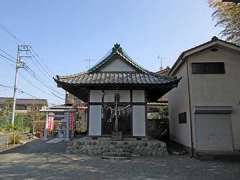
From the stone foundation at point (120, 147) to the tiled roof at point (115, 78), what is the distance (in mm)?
2917

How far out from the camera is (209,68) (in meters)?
12.4

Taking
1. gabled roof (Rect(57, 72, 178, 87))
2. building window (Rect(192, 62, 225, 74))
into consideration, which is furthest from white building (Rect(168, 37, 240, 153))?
gabled roof (Rect(57, 72, 178, 87))

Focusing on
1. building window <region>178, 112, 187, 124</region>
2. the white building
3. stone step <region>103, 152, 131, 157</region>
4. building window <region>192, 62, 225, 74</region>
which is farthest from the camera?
building window <region>178, 112, 187, 124</region>

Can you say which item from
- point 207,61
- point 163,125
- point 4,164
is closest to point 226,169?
point 207,61

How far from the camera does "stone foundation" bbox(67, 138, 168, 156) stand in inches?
449

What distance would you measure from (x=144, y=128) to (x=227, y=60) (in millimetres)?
5658

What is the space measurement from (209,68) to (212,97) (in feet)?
5.11

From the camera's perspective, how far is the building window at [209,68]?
40.5 feet

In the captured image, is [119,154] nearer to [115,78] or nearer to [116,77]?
[115,78]

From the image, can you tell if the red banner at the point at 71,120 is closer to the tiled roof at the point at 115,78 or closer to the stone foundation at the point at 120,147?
the tiled roof at the point at 115,78

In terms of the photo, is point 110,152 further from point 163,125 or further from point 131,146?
point 163,125

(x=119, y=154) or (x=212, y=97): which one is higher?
(x=212, y=97)

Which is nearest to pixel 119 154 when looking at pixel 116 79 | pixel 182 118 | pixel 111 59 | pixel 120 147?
pixel 120 147

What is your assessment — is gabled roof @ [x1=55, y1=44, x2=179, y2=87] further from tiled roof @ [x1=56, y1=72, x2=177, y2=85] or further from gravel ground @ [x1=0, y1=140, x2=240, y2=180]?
gravel ground @ [x1=0, y1=140, x2=240, y2=180]
